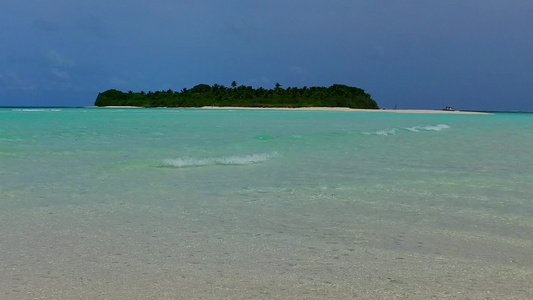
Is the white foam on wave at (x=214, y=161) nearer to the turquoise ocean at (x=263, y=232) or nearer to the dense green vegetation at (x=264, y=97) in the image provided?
the turquoise ocean at (x=263, y=232)

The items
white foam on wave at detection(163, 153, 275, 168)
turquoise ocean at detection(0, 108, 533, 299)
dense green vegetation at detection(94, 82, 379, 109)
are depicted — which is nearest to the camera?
turquoise ocean at detection(0, 108, 533, 299)

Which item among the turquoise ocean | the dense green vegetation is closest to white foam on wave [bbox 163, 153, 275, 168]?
the turquoise ocean

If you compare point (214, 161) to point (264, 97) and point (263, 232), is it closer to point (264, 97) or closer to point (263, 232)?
point (263, 232)

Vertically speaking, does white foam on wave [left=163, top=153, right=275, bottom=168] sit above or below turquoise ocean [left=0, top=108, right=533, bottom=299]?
below

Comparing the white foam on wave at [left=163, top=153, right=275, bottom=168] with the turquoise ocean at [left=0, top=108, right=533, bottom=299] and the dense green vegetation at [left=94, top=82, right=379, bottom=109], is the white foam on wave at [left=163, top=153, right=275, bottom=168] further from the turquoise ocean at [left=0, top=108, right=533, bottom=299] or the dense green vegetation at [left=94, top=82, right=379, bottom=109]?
the dense green vegetation at [left=94, top=82, right=379, bottom=109]

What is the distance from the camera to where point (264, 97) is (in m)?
111

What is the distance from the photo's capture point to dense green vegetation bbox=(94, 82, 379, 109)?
355ft

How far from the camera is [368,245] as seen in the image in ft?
12.7

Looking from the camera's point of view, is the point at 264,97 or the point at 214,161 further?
the point at 264,97

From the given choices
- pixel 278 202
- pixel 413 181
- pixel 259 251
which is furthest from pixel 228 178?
pixel 259 251

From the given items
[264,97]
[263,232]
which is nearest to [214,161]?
[263,232]

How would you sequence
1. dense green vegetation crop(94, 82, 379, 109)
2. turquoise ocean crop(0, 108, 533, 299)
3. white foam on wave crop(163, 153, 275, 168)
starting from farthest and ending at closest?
1. dense green vegetation crop(94, 82, 379, 109)
2. white foam on wave crop(163, 153, 275, 168)
3. turquoise ocean crop(0, 108, 533, 299)

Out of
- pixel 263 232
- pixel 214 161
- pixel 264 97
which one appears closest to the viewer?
pixel 263 232

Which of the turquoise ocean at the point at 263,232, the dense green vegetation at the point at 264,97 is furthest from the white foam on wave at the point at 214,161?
the dense green vegetation at the point at 264,97
